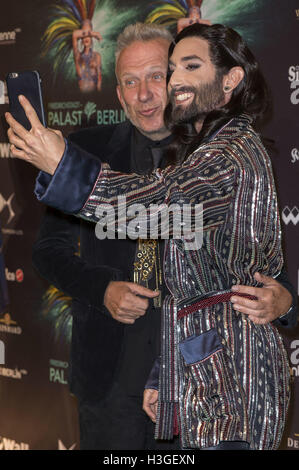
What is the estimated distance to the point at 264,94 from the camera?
1.82 meters

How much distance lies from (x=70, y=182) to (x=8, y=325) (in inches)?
89.2

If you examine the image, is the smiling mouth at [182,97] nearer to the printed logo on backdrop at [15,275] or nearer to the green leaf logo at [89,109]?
the green leaf logo at [89,109]

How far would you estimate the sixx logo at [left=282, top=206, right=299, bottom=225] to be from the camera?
7.93 ft

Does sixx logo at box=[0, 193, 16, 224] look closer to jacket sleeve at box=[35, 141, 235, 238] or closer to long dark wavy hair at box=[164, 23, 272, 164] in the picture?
long dark wavy hair at box=[164, 23, 272, 164]

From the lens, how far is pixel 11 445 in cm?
347

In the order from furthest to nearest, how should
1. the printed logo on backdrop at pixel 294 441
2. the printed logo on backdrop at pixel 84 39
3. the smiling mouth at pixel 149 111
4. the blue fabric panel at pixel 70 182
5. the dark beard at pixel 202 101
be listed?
the printed logo on backdrop at pixel 84 39 → the printed logo on backdrop at pixel 294 441 → the smiling mouth at pixel 149 111 → the dark beard at pixel 202 101 → the blue fabric panel at pixel 70 182

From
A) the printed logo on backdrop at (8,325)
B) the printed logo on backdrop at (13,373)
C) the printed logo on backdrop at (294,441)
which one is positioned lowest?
the printed logo on backdrop at (294,441)

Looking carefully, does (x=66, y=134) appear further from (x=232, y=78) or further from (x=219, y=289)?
(x=219, y=289)

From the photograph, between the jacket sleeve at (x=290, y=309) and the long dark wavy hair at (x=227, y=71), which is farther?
the jacket sleeve at (x=290, y=309)

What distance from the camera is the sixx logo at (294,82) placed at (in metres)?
2.33

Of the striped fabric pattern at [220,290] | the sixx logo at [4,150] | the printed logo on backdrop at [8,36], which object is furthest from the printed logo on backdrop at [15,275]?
the striped fabric pattern at [220,290]

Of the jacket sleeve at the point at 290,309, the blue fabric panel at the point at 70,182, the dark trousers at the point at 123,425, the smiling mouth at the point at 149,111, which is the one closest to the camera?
the blue fabric panel at the point at 70,182

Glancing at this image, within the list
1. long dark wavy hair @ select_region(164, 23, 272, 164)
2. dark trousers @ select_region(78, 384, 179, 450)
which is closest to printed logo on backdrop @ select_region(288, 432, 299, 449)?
dark trousers @ select_region(78, 384, 179, 450)

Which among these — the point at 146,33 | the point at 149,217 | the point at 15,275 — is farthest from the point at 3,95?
the point at 149,217
